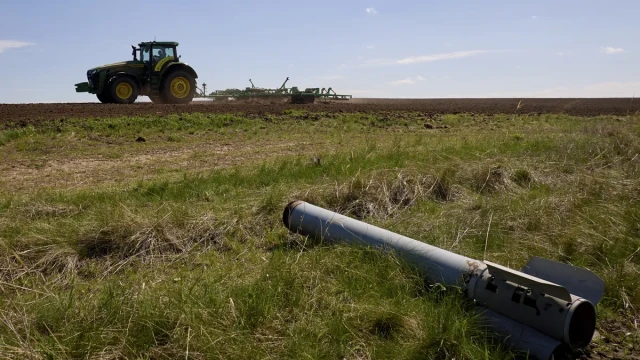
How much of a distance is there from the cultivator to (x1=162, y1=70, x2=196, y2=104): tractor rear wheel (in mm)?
4590

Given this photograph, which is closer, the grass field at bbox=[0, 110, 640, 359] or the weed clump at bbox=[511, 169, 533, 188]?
the grass field at bbox=[0, 110, 640, 359]

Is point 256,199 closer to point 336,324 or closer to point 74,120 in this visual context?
point 336,324

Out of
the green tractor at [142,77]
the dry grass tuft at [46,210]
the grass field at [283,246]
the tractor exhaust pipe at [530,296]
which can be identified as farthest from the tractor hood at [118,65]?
the tractor exhaust pipe at [530,296]

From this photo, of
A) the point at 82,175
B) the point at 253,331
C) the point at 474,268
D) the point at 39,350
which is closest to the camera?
the point at 39,350

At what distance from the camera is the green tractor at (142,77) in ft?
72.0

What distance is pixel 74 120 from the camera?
1287 centimetres

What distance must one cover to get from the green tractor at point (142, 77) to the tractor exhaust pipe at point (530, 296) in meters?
20.7

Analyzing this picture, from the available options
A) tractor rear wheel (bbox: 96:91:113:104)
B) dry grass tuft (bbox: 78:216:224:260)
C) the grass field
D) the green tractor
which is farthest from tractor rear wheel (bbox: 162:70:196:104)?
dry grass tuft (bbox: 78:216:224:260)

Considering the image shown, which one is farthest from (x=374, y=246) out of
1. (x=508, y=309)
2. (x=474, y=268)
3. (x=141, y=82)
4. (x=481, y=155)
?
(x=141, y=82)

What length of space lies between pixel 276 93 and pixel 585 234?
26.4 m

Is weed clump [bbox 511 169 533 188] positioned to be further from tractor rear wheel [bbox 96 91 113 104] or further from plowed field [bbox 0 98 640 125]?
tractor rear wheel [bbox 96 91 113 104]

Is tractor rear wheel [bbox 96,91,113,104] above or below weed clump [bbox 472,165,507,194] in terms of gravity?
above

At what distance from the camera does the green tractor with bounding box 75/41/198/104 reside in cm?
2194

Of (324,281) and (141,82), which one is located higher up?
(141,82)
